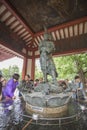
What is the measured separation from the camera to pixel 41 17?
7.41 meters

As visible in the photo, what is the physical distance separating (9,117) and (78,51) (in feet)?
24.7

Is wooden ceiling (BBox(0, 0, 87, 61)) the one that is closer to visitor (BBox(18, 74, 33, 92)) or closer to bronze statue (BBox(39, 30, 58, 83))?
bronze statue (BBox(39, 30, 58, 83))

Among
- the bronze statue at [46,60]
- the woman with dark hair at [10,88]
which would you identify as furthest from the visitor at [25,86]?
the bronze statue at [46,60]

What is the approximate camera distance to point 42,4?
6.39m

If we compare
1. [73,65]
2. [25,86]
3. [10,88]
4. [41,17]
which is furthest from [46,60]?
[73,65]

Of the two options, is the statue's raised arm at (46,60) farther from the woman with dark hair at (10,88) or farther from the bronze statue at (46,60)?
the woman with dark hair at (10,88)

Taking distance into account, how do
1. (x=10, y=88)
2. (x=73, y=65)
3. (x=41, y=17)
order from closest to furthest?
(x=10, y=88) < (x=41, y=17) < (x=73, y=65)

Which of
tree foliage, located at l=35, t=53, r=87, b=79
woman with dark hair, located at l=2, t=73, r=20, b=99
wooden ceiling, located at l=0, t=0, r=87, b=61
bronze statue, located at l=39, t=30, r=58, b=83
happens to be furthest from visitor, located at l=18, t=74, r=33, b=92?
tree foliage, located at l=35, t=53, r=87, b=79

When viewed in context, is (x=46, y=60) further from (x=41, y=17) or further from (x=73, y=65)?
(x=73, y=65)

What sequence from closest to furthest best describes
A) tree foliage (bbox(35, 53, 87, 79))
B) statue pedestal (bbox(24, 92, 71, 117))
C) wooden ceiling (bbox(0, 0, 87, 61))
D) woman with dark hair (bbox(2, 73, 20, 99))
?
statue pedestal (bbox(24, 92, 71, 117)) < woman with dark hair (bbox(2, 73, 20, 99)) < wooden ceiling (bbox(0, 0, 87, 61)) < tree foliage (bbox(35, 53, 87, 79))

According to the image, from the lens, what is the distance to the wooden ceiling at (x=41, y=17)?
6.30 m

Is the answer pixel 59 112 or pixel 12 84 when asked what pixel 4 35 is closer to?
pixel 12 84

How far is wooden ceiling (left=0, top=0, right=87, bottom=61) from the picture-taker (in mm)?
6301

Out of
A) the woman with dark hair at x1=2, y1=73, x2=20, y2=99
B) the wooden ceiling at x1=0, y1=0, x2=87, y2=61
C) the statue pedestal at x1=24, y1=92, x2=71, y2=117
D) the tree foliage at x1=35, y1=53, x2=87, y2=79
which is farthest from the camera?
the tree foliage at x1=35, y1=53, x2=87, y2=79
